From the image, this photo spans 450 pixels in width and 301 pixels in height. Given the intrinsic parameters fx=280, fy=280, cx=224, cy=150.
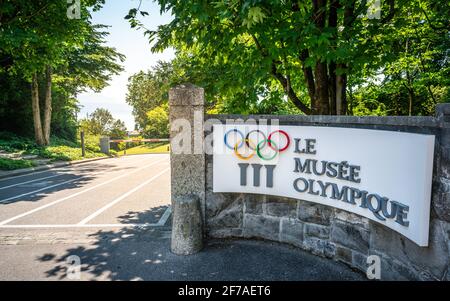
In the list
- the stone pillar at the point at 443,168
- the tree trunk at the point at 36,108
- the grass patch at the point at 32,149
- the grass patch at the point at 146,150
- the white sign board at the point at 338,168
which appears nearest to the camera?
the stone pillar at the point at 443,168

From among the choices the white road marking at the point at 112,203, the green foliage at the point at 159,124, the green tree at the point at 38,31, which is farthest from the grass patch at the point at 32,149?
the green foliage at the point at 159,124

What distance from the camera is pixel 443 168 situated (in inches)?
109

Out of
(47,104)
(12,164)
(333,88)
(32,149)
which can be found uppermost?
(47,104)

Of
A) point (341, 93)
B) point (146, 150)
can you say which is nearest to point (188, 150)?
point (341, 93)

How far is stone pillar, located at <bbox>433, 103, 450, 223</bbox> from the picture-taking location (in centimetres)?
271

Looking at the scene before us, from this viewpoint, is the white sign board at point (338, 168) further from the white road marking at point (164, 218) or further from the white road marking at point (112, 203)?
the white road marking at point (112, 203)

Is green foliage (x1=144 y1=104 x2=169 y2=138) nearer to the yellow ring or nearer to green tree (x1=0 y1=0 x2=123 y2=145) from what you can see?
green tree (x1=0 y1=0 x2=123 y2=145)

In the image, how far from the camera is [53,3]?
1149 centimetres

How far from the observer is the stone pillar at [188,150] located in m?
4.65

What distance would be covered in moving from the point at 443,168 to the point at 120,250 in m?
4.54

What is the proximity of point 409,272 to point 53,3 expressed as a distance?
14406mm

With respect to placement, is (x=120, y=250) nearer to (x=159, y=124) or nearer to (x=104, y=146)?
(x=104, y=146)

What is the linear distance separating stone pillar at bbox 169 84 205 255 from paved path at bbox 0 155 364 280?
64 centimetres
